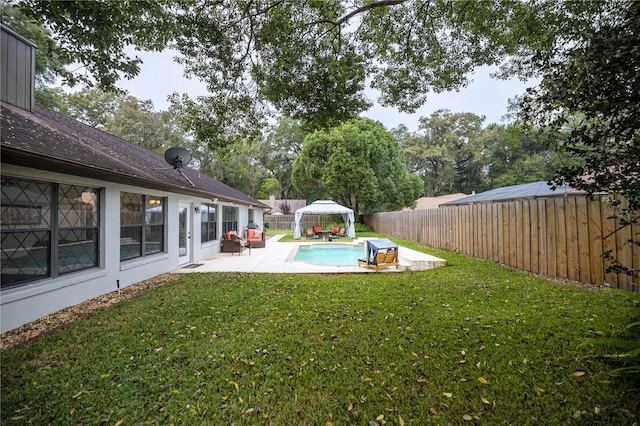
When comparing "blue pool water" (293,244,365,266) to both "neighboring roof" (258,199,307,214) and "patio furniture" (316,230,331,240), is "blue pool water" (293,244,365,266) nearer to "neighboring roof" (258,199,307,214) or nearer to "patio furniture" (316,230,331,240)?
"patio furniture" (316,230,331,240)

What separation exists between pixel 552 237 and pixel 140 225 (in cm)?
988

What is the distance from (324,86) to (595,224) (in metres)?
6.18

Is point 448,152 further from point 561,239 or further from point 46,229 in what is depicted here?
point 46,229

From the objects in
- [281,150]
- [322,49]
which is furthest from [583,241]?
[281,150]

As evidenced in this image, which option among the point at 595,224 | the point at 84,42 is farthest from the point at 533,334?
the point at 84,42

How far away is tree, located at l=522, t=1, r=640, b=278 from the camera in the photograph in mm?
1986

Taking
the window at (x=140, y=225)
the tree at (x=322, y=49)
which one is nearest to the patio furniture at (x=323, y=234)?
the window at (x=140, y=225)

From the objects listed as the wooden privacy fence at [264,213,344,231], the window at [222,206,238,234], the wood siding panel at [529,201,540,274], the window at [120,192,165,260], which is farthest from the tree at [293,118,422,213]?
the window at [120,192,165,260]

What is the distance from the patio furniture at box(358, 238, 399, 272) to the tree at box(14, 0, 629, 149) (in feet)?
12.8

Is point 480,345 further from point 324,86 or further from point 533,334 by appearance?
point 324,86

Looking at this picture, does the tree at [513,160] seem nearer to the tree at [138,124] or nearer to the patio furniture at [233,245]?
the patio furniture at [233,245]

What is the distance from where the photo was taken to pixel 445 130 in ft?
125

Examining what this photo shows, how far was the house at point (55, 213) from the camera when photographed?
3.90 metres

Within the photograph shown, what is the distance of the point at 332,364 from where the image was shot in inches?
115
